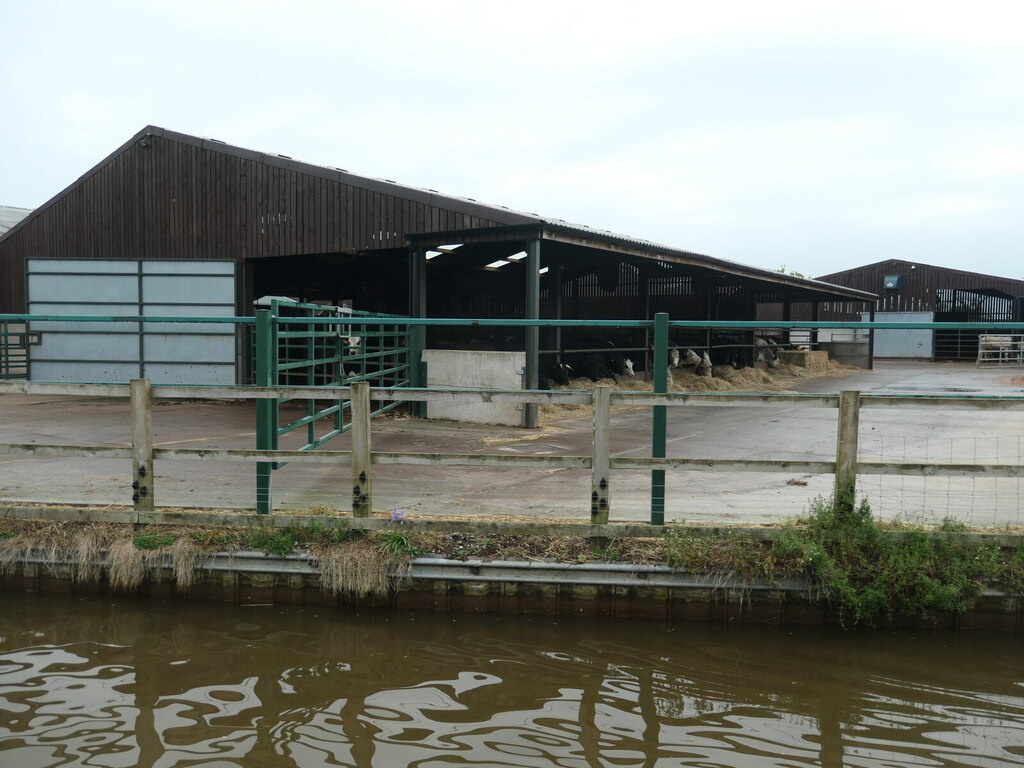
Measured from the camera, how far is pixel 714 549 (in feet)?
16.2

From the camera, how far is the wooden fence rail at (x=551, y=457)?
16.2 ft

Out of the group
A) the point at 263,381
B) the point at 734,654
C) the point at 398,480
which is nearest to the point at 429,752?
the point at 734,654

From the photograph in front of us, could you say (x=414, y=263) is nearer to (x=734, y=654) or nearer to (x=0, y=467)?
(x=0, y=467)

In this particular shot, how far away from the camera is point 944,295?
38.4 meters

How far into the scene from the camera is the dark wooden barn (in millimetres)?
37125

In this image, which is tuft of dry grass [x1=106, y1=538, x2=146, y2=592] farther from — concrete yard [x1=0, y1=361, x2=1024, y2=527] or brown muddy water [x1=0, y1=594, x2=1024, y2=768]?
concrete yard [x1=0, y1=361, x2=1024, y2=527]

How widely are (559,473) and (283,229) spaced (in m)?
9.71

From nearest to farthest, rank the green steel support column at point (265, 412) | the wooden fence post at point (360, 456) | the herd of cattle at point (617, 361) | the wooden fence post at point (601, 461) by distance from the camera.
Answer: the wooden fence post at point (601, 461), the wooden fence post at point (360, 456), the green steel support column at point (265, 412), the herd of cattle at point (617, 361)

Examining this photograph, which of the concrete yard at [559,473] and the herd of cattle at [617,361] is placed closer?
the concrete yard at [559,473]

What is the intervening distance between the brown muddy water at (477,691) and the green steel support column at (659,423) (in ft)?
2.45

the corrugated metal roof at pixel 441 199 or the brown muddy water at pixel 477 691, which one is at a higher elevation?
the corrugated metal roof at pixel 441 199

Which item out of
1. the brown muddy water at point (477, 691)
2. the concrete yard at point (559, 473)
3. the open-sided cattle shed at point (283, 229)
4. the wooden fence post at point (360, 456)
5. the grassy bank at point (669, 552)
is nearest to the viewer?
the brown muddy water at point (477, 691)

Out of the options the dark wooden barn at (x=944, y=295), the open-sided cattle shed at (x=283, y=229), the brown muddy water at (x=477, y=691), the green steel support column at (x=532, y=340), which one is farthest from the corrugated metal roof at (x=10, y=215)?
the dark wooden barn at (x=944, y=295)

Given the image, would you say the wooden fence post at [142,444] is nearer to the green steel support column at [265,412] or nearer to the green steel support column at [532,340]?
the green steel support column at [265,412]
